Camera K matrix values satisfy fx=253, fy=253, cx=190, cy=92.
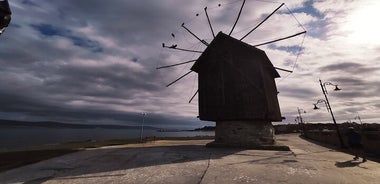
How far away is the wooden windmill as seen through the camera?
19.4m

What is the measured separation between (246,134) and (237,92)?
332 centimetres

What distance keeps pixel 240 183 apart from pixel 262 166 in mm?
3435

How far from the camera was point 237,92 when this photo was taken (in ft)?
65.7

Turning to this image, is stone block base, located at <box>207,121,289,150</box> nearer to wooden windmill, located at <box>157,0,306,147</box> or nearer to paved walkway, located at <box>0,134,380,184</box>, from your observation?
wooden windmill, located at <box>157,0,306,147</box>

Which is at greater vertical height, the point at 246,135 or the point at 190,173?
the point at 246,135

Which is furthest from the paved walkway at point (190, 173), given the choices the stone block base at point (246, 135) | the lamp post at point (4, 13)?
the stone block base at point (246, 135)

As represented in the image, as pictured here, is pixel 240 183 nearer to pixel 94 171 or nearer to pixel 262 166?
pixel 262 166

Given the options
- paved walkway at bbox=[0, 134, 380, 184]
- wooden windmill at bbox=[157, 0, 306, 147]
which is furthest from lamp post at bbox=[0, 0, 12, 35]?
wooden windmill at bbox=[157, 0, 306, 147]

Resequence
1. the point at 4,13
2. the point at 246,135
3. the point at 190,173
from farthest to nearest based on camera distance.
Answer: the point at 246,135 → the point at 190,173 → the point at 4,13

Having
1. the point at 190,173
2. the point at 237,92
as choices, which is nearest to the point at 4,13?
the point at 190,173

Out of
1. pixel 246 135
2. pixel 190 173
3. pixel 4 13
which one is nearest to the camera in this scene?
pixel 4 13

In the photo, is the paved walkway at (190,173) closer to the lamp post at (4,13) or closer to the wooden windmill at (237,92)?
the lamp post at (4,13)

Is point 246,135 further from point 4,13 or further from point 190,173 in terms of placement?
point 4,13

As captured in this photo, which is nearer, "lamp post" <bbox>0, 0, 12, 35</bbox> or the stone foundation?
"lamp post" <bbox>0, 0, 12, 35</bbox>
